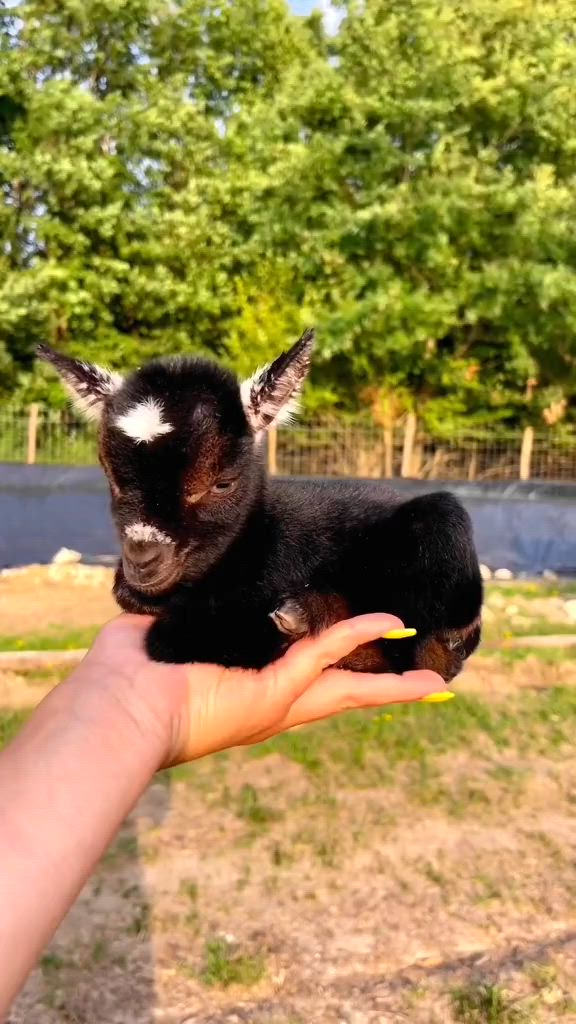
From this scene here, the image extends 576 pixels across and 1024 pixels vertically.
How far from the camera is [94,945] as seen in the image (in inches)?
Answer: 194

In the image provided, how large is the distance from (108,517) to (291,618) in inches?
432

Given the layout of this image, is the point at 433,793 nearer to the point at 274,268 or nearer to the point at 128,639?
the point at 128,639

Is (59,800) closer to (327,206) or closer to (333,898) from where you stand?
(333,898)

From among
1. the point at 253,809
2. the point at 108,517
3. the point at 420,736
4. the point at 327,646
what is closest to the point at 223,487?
the point at 327,646

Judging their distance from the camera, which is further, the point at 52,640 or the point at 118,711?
the point at 52,640

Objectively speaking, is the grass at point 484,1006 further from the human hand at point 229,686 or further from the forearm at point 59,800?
the forearm at point 59,800

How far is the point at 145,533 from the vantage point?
2.62 metres

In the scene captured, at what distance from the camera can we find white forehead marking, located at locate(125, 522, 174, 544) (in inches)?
103

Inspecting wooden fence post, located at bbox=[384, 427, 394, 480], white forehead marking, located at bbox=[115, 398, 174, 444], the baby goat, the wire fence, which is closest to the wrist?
the baby goat

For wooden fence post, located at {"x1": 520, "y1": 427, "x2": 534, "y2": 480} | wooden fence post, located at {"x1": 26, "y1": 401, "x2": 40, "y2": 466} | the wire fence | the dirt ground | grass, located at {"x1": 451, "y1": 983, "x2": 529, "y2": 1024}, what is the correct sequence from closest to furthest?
grass, located at {"x1": 451, "y1": 983, "x2": 529, "y2": 1024} < the dirt ground < wooden fence post, located at {"x1": 26, "y1": 401, "x2": 40, "y2": 466} < the wire fence < wooden fence post, located at {"x1": 520, "y1": 427, "x2": 534, "y2": 480}

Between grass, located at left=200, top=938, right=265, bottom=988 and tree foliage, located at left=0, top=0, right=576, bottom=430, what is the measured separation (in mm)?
14904

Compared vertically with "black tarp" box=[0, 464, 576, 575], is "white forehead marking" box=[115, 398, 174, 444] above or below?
above

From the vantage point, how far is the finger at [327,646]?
9.11 feet

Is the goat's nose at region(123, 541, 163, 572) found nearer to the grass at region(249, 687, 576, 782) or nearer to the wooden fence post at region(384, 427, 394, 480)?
the grass at region(249, 687, 576, 782)
